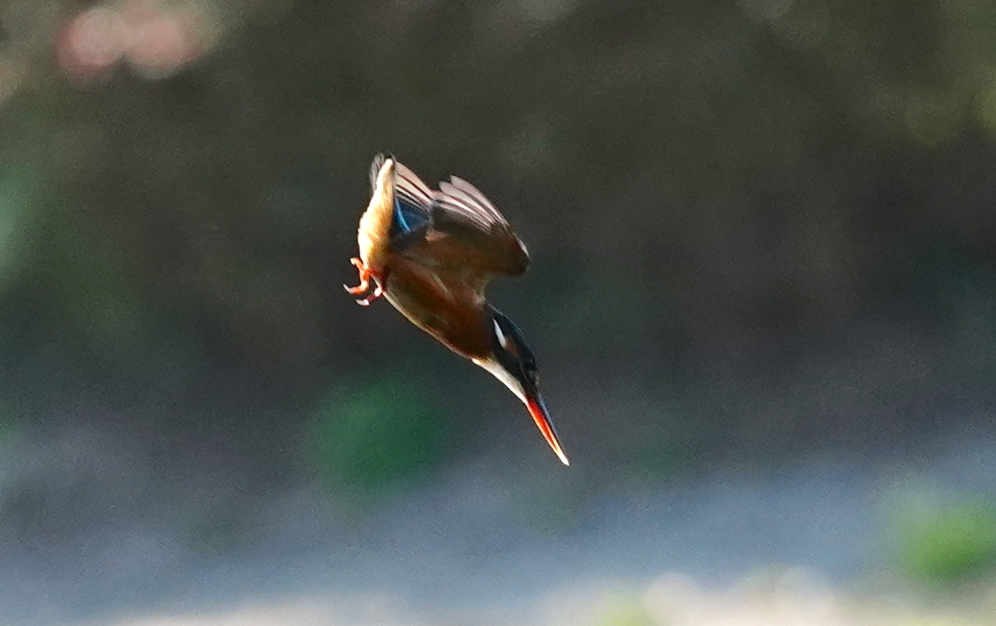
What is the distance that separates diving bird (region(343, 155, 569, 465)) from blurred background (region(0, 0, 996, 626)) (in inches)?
57.3

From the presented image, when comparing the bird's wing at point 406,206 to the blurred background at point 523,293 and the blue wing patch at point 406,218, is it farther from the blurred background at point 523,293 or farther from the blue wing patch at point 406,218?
the blurred background at point 523,293

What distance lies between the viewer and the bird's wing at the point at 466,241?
0.35 metres

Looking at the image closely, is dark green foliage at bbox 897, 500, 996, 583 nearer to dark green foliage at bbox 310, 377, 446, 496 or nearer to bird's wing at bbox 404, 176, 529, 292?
dark green foliage at bbox 310, 377, 446, 496

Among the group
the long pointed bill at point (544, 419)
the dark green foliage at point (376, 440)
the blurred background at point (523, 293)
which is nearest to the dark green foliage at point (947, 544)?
the blurred background at point (523, 293)

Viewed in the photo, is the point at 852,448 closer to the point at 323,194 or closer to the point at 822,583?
the point at 822,583

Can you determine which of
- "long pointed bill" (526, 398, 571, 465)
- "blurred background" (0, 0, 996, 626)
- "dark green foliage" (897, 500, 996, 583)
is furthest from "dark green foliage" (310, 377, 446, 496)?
"long pointed bill" (526, 398, 571, 465)

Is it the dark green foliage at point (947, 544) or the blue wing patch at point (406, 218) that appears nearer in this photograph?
the blue wing patch at point (406, 218)

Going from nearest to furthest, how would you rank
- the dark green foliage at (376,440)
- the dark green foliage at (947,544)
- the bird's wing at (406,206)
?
the bird's wing at (406,206)
the dark green foliage at (947,544)
the dark green foliage at (376,440)

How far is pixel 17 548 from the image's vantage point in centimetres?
235

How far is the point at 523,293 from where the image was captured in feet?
7.41

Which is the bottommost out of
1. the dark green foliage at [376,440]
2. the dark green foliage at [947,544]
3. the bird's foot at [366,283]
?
the bird's foot at [366,283]

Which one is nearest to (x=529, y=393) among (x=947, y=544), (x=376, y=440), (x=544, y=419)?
(x=544, y=419)

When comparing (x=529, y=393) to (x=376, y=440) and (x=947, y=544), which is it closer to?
(x=947, y=544)

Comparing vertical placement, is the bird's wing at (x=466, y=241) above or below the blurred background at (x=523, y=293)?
below
